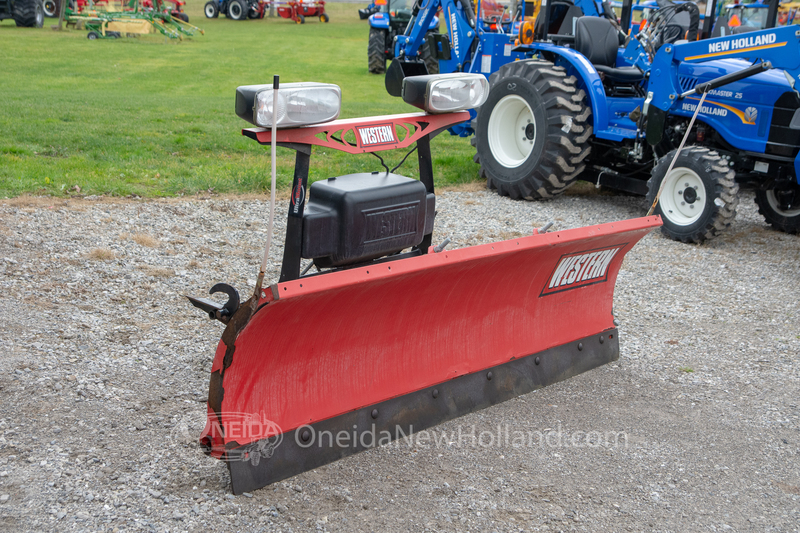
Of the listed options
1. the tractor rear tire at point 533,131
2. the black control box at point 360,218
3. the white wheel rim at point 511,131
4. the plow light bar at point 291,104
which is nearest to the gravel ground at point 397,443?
the black control box at point 360,218

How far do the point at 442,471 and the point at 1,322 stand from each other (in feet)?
8.89

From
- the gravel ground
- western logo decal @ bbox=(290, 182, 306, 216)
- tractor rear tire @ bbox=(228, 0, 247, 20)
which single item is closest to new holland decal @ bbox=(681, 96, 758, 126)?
the gravel ground

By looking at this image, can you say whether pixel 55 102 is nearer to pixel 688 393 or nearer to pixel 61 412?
pixel 61 412

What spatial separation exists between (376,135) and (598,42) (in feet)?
Result: 17.8

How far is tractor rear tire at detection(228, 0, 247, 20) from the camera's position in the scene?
3544 centimetres

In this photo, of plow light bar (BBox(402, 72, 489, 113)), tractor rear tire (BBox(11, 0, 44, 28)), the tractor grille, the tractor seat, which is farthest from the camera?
tractor rear tire (BBox(11, 0, 44, 28))

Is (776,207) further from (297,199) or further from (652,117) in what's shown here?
(297,199)

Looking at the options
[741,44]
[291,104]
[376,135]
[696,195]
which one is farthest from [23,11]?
[291,104]

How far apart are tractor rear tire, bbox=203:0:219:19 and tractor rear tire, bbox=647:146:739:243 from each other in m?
Result: 34.0

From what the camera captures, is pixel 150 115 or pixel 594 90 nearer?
pixel 594 90

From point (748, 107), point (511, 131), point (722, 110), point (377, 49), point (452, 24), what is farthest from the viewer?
point (377, 49)

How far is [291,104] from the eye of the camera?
2951 millimetres

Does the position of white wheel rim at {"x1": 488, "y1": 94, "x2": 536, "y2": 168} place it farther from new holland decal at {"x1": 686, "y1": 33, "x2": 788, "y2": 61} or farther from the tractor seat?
new holland decal at {"x1": 686, "y1": 33, "x2": 788, "y2": 61}

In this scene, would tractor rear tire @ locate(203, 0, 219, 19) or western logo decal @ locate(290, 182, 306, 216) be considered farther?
tractor rear tire @ locate(203, 0, 219, 19)
